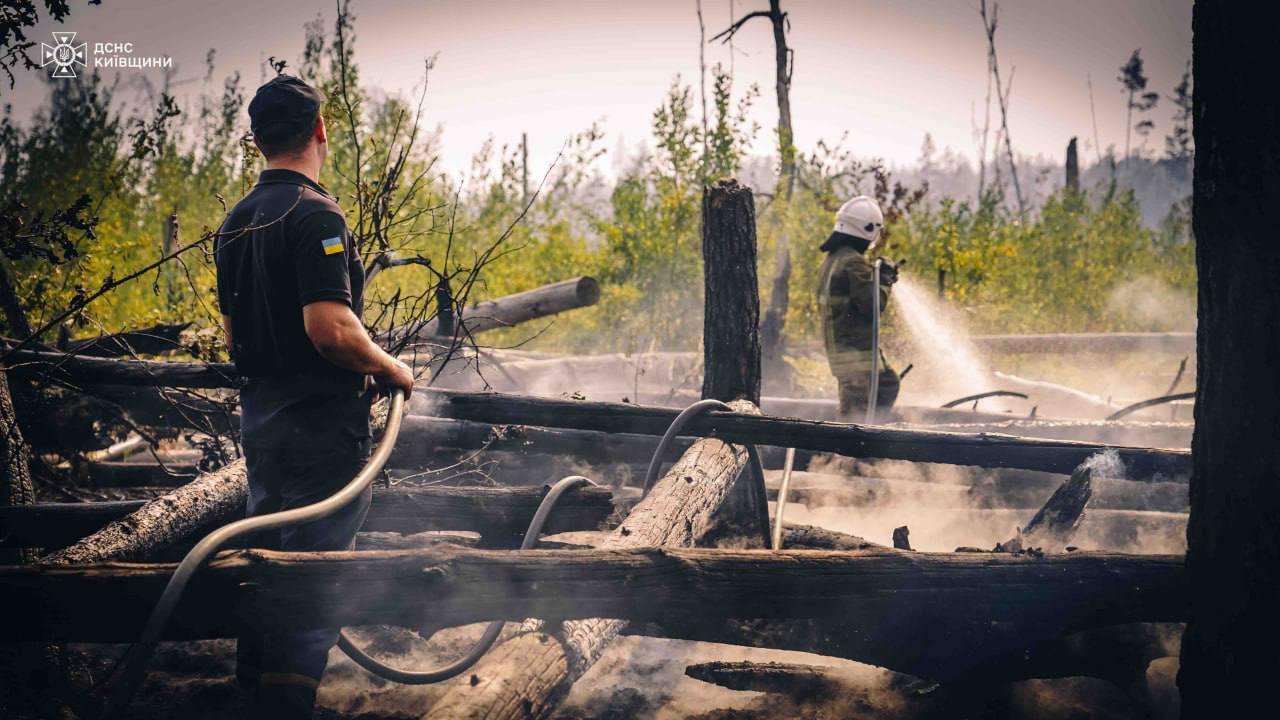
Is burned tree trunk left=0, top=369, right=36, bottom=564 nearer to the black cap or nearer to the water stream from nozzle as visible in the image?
the black cap

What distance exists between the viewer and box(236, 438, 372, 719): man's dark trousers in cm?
282

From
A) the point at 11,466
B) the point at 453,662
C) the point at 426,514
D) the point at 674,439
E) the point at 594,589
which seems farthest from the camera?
the point at 674,439

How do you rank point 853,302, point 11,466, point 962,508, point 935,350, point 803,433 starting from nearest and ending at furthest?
point 11,466 → point 803,433 → point 962,508 → point 853,302 → point 935,350

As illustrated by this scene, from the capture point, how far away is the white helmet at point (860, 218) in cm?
846

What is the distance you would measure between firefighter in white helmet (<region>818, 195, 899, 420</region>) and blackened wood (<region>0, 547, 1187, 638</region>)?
5.73m

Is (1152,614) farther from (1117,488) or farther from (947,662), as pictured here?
(1117,488)

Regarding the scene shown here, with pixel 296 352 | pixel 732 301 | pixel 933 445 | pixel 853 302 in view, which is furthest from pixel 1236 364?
pixel 853 302

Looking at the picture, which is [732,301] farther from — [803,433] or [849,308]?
[849,308]

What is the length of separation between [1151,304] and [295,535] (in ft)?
64.7

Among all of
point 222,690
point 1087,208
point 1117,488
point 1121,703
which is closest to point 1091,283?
point 1087,208

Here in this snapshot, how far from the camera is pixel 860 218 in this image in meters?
8.46

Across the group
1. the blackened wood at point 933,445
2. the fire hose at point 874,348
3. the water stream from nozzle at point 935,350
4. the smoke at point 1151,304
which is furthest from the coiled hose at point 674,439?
the smoke at point 1151,304

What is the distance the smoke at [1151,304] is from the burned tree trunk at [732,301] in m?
15.3

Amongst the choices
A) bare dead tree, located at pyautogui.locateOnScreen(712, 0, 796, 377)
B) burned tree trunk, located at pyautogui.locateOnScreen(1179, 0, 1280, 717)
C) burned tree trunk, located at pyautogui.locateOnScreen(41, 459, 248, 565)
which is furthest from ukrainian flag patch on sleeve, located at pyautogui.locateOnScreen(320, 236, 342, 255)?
bare dead tree, located at pyautogui.locateOnScreen(712, 0, 796, 377)
